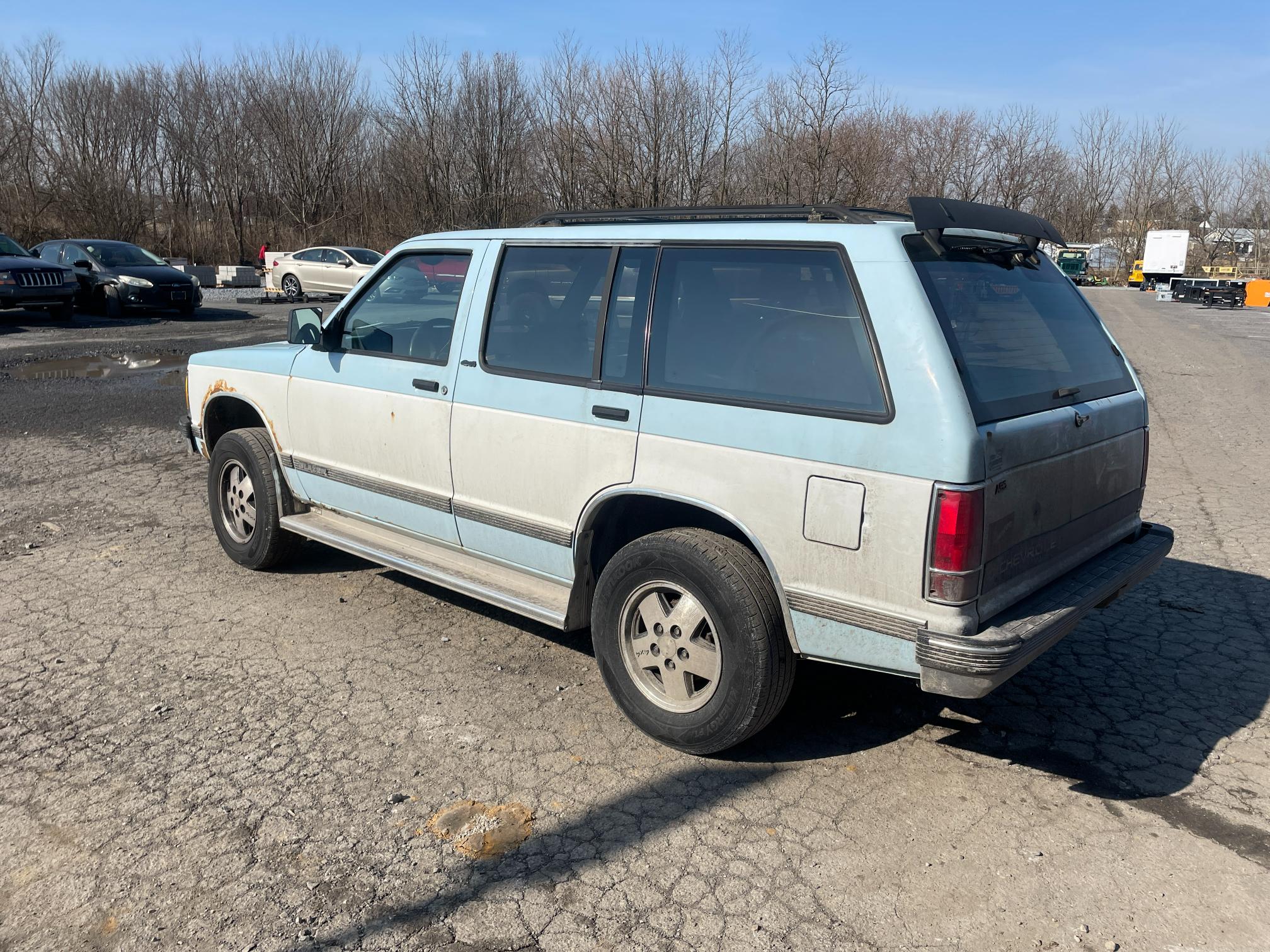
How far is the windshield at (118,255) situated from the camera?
830 inches

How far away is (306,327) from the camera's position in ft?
16.9

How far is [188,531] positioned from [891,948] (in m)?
5.21

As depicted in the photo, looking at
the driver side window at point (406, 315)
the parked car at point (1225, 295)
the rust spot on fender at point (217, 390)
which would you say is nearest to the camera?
the driver side window at point (406, 315)

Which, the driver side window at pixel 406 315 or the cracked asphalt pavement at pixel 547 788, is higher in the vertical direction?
the driver side window at pixel 406 315

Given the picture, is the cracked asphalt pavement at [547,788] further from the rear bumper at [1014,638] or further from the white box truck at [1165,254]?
the white box truck at [1165,254]

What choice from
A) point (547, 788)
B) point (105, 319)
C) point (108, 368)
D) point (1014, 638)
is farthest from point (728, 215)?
point (105, 319)

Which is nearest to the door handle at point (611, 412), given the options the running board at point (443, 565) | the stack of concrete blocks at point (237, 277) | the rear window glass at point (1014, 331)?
the running board at point (443, 565)

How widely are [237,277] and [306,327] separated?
105 ft

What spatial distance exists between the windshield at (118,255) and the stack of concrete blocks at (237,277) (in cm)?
1203

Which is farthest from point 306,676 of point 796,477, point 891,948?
point 891,948

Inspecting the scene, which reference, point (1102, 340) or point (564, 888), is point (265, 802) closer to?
point (564, 888)

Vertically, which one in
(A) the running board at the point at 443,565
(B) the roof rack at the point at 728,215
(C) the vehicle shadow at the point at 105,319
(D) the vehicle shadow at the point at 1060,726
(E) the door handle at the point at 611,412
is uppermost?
(B) the roof rack at the point at 728,215

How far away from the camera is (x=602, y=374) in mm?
3811

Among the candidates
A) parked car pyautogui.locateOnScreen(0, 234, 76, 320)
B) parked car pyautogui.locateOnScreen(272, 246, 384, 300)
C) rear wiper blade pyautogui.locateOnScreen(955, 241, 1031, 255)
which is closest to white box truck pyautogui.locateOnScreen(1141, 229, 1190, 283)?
parked car pyautogui.locateOnScreen(272, 246, 384, 300)
